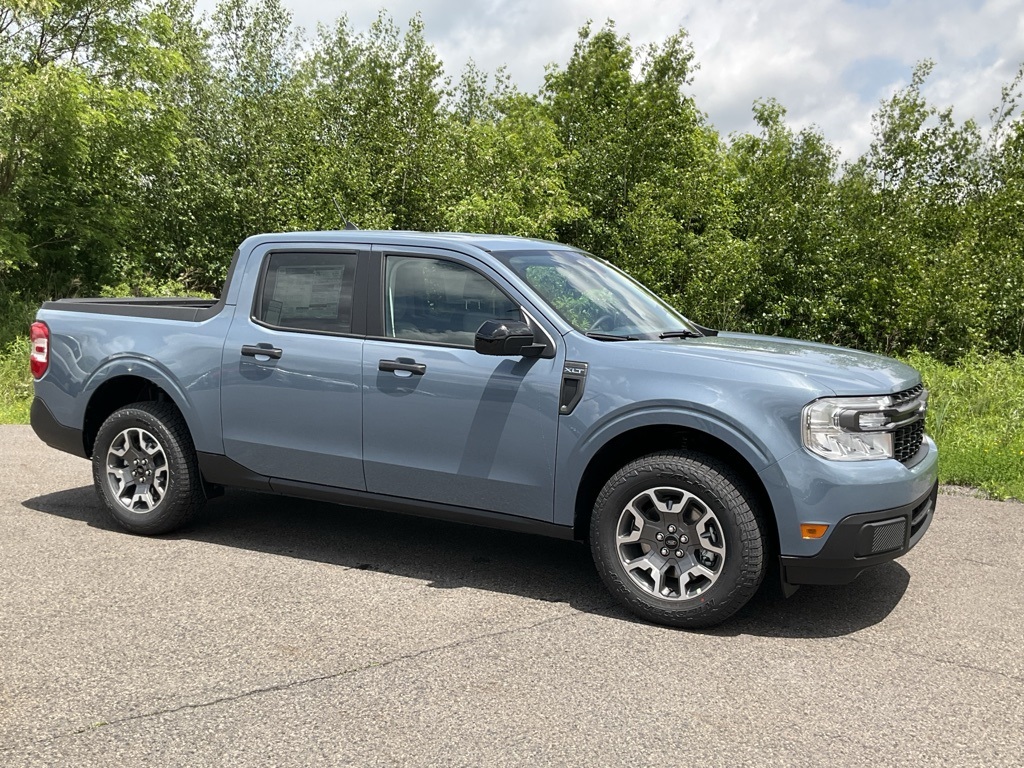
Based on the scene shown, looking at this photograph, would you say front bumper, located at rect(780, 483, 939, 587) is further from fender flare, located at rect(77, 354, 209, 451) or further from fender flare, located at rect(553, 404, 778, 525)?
fender flare, located at rect(77, 354, 209, 451)

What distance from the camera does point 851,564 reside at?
4.51 metres

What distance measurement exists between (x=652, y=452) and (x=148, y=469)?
3231 mm

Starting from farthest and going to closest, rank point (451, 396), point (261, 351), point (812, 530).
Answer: point (261, 351), point (451, 396), point (812, 530)

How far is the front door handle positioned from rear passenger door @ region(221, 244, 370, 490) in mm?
178

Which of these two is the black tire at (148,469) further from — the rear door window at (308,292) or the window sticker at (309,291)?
the window sticker at (309,291)

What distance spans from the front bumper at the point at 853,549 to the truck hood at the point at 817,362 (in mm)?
573

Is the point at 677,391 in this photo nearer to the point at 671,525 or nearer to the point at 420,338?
the point at 671,525

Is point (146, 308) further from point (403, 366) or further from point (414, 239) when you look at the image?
point (403, 366)

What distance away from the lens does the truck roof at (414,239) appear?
18.0 ft

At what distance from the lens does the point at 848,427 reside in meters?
4.47

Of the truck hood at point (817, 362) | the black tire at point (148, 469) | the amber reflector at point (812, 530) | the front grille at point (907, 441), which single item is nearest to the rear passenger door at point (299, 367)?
the black tire at point (148, 469)

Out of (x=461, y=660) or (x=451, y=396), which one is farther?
(x=451, y=396)

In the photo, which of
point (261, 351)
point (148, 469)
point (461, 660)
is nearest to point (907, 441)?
point (461, 660)

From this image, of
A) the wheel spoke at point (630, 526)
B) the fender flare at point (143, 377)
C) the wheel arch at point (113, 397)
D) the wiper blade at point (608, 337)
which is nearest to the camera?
the wheel spoke at point (630, 526)
